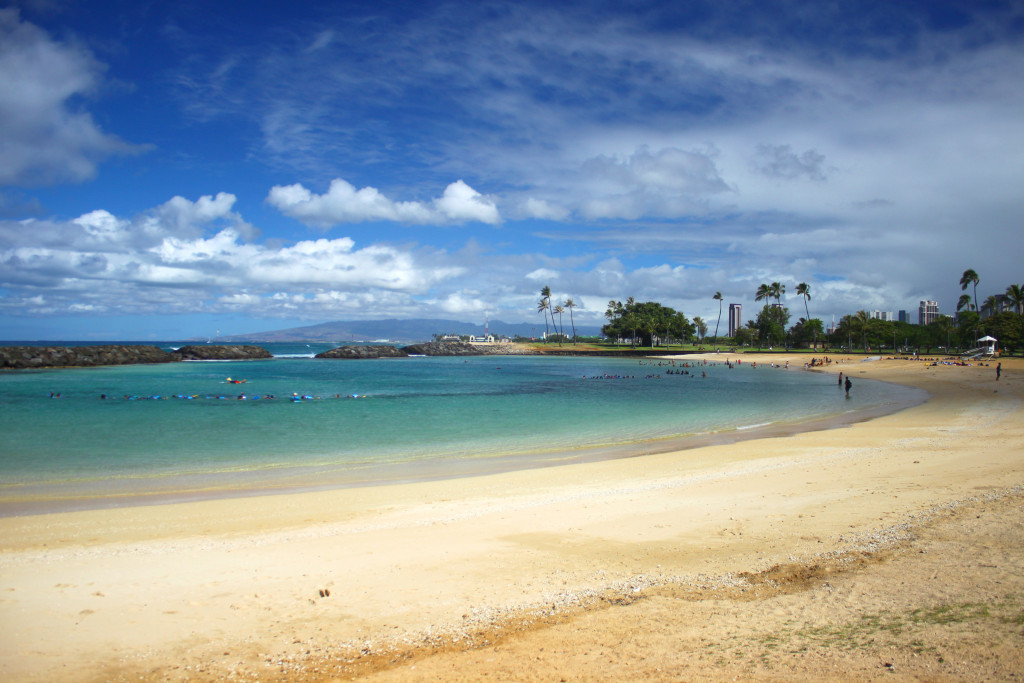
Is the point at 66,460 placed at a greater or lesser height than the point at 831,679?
lesser

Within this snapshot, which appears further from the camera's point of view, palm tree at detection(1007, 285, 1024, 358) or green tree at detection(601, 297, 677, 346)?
green tree at detection(601, 297, 677, 346)

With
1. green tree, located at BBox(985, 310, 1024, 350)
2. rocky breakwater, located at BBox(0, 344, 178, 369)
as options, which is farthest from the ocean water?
green tree, located at BBox(985, 310, 1024, 350)

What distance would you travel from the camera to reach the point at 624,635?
5.25 meters

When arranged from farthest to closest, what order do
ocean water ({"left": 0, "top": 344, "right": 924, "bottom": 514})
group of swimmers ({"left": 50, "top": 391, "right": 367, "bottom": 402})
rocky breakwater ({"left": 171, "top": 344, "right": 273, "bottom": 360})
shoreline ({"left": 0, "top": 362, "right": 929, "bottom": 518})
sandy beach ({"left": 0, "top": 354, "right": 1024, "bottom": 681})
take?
rocky breakwater ({"left": 171, "top": 344, "right": 273, "bottom": 360})
group of swimmers ({"left": 50, "top": 391, "right": 367, "bottom": 402})
ocean water ({"left": 0, "top": 344, "right": 924, "bottom": 514})
shoreline ({"left": 0, "top": 362, "right": 929, "bottom": 518})
sandy beach ({"left": 0, "top": 354, "right": 1024, "bottom": 681})

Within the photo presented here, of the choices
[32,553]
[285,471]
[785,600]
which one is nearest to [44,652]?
[32,553]

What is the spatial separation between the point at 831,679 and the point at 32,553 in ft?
33.9

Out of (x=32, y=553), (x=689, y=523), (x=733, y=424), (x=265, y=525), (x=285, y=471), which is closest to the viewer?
(x=32, y=553)

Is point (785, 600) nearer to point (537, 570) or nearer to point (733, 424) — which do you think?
point (537, 570)

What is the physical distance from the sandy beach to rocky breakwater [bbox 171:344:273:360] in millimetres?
99385

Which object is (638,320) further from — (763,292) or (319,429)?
(319,429)

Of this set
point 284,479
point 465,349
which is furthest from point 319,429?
point 465,349

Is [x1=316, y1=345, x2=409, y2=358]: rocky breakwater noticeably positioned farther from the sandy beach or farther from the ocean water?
the sandy beach

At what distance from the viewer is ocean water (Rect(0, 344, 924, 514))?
14602mm

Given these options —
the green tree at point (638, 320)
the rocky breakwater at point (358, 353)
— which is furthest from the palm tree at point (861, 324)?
the rocky breakwater at point (358, 353)
